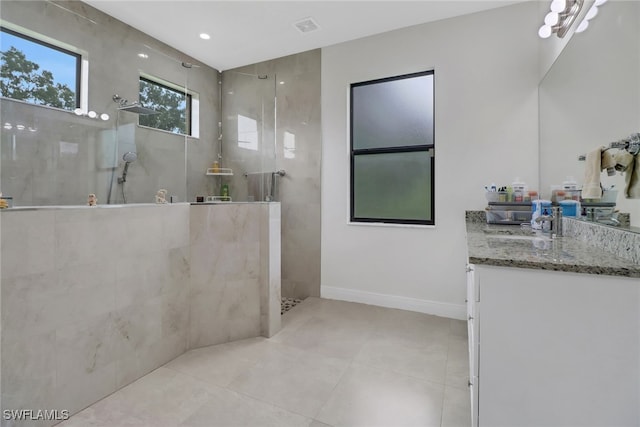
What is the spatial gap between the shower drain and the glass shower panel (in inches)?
45.4

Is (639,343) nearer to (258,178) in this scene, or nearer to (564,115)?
(564,115)

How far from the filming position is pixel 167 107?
2627mm

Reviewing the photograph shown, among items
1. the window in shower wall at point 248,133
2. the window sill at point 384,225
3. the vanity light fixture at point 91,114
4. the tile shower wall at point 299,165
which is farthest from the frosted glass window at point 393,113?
the vanity light fixture at point 91,114

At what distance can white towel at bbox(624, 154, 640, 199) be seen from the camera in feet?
3.72

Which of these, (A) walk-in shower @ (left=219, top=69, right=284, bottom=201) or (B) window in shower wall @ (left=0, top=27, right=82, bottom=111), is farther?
(A) walk-in shower @ (left=219, top=69, right=284, bottom=201)

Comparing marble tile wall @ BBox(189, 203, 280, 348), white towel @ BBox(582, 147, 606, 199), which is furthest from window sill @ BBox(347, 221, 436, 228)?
white towel @ BBox(582, 147, 606, 199)

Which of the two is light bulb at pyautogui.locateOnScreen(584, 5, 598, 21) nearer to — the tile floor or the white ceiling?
the white ceiling

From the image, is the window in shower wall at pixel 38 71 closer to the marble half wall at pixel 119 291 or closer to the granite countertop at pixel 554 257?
the marble half wall at pixel 119 291

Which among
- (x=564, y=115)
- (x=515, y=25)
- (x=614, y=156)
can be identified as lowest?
(x=614, y=156)

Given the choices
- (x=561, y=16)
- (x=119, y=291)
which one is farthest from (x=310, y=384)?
(x=561, y=16)

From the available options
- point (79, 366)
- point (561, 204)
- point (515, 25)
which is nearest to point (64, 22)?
point (79, 366)

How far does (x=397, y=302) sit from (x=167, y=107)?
285 cm

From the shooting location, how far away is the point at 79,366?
1.49m

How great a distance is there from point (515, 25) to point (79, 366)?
151 inches
